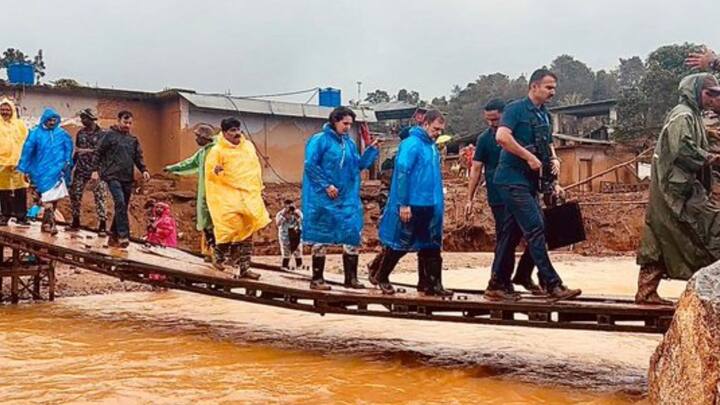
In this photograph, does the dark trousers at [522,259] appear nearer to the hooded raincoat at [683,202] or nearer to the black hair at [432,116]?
the black hair at [432,116]

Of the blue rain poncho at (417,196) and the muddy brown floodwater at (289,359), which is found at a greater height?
the blue rain poncho at (417,196)

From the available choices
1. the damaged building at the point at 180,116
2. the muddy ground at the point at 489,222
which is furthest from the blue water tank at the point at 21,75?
the muddy ground at the point at 489,222

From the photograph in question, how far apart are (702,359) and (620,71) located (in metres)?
70.1

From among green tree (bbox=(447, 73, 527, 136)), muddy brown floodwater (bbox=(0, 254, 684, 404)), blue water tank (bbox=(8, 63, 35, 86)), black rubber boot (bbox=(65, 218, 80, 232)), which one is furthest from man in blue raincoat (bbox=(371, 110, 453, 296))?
green tree (bbox=(447, 73, 527, 136))

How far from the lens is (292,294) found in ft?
23.2

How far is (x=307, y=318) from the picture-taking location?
966 centimetres

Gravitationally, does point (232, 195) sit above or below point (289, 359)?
above

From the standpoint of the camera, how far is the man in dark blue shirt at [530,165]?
588 cm

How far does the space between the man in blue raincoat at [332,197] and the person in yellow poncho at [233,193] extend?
884 mm

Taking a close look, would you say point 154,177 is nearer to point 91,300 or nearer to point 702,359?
point 91,300

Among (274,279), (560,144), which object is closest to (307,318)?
(274,279)

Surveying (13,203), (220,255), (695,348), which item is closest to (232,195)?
(220,255)

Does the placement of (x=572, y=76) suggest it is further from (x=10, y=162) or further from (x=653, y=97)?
(x=10, y=162)

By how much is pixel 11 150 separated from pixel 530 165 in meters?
7.66
